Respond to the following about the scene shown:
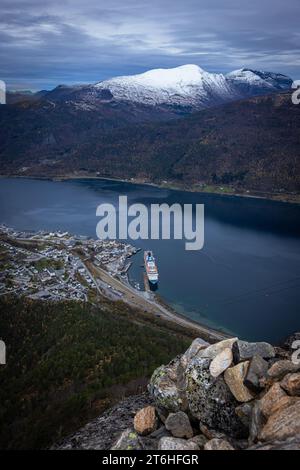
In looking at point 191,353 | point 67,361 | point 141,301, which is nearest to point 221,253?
point 141,301

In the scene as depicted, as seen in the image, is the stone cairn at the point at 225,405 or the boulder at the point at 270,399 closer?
the stone cairn at the point at 225,405

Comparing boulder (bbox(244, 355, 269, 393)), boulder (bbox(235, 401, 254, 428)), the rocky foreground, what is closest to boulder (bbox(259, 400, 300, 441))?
the rocky foreground

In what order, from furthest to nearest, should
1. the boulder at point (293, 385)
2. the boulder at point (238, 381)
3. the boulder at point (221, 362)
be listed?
the boulder at point (221, 362) → the boulder at point (238, 381) → the boulder at point (293, 385)

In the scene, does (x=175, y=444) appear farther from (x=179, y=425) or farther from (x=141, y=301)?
(x=141, y=301)

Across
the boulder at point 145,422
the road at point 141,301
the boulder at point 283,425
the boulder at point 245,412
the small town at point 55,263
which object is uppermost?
the boulder at point 283,425

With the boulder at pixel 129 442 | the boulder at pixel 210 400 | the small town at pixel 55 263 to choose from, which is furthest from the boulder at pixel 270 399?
the small town at pixel 55 263

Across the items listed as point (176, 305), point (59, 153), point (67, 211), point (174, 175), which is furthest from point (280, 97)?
point (176, 305)

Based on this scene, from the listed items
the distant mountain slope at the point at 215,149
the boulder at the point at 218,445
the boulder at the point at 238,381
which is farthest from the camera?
the distant mountain slope at the point at 215,149

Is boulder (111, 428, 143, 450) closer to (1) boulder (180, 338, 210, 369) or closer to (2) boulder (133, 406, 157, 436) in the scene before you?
(2) boulder (133, 406, 157, 436)

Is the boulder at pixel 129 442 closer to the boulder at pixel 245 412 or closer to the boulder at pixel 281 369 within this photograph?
the boulder at pixel 245 412
